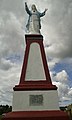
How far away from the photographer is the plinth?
44.3 feet

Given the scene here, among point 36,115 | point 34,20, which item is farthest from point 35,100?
point 34,20

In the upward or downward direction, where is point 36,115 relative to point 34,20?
downward

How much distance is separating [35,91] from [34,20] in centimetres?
512

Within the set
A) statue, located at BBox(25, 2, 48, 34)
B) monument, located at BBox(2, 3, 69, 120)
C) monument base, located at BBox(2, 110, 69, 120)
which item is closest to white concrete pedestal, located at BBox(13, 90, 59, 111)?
monument, located at BBox(2, 3, 69, 120)

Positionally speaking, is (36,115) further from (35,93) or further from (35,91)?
(35,91)

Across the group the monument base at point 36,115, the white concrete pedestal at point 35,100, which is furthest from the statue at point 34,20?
the monument base at point 36,115

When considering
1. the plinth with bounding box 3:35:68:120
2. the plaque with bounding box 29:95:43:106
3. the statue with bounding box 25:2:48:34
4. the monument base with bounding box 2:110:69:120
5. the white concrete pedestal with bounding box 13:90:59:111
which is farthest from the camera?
the statue with bounding box 25:2:48:34

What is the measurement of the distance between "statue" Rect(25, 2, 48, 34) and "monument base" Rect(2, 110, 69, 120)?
5.48 meters

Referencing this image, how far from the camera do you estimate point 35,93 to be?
46.8ft

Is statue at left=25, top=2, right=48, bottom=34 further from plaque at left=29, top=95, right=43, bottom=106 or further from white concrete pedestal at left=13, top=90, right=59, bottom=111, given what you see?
plaque at left=29, top=95, right=43, bottom=106

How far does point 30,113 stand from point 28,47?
432 cm

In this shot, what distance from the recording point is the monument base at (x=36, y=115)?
13.3 m

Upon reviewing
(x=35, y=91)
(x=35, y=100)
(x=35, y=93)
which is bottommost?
(x=35, y=100)

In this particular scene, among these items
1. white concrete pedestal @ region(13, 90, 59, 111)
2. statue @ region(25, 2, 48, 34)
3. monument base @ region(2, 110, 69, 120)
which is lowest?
monument base @ region(2, 110, 69, 120)
